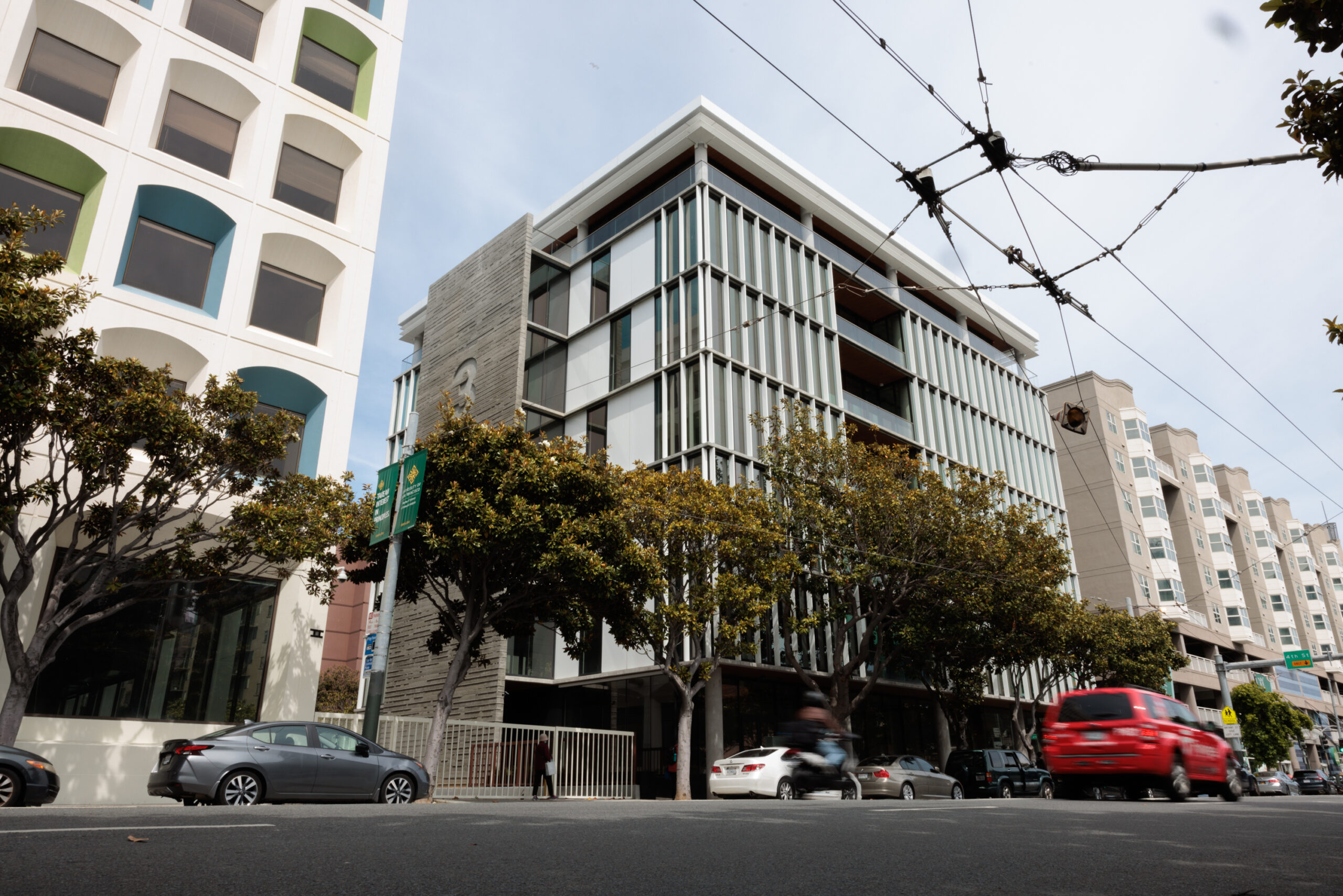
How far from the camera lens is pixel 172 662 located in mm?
17578

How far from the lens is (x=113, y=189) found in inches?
734

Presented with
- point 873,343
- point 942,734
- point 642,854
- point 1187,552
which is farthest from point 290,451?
point 1187,552

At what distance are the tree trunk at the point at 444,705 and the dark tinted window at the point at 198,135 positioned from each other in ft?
39.7

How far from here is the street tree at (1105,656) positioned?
107 feet

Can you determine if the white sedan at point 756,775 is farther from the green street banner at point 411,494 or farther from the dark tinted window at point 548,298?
the dark tinted window at point 548,298

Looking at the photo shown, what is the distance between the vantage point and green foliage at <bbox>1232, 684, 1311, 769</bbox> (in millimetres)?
51750

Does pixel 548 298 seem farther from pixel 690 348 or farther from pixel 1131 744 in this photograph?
pixel 1131 744

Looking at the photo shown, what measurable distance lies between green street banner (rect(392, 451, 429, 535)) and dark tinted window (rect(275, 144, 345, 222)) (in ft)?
27.8

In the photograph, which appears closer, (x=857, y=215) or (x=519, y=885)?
(x=519, y=885)

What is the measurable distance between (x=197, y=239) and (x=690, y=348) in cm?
1533

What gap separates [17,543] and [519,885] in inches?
506

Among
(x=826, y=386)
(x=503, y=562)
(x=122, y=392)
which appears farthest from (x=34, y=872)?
(x=826, y=386)

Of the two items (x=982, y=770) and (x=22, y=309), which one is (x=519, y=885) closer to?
(x=22, y=309)

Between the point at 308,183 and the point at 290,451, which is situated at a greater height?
the point at 308,183
